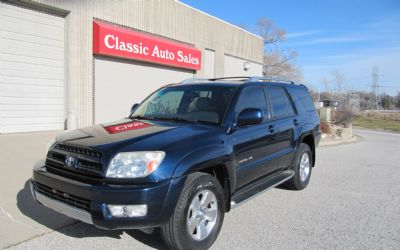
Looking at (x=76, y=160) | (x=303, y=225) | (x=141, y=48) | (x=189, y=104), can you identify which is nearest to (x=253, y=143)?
(x=189, y=104)

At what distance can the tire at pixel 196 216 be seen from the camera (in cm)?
365

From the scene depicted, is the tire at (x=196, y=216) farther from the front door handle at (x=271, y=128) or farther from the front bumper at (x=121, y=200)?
the front door handle at (x=271, y=128)

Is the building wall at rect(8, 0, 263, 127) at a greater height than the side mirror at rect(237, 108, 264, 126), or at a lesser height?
greater

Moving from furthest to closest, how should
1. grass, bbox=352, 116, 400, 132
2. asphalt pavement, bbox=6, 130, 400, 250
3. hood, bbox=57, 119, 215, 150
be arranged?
grass, bbox=352, 116, 400, 132 < asphalt pavement, bbox=6, 130, 400, 250 < hood, bbox=57, 119, 215, 150

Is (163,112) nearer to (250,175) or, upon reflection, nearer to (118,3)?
(250,175)

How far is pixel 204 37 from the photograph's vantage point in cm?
1883

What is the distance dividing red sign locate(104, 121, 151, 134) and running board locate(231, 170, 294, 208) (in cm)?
138

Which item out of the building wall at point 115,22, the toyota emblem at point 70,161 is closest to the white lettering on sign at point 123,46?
the building wall at point 115,22

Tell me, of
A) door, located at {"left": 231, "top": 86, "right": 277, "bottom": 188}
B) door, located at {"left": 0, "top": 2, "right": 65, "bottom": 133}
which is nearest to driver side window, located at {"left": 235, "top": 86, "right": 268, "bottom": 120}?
door, located at {"left": 231, "top": 86, "right": 277, "bottom": 188}

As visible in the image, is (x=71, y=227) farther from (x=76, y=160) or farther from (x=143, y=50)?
(x=143, y=50)

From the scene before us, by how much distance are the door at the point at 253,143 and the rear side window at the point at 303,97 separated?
143 cm

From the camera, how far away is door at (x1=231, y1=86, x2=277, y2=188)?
183 inches

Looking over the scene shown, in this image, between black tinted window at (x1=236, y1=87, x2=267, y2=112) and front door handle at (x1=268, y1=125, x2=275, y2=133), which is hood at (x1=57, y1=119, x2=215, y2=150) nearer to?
black tinted window at (x1=236, y1=87, x2=267, y2=112)

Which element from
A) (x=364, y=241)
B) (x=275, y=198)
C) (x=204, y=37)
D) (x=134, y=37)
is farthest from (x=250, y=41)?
(x=364, y=241)
